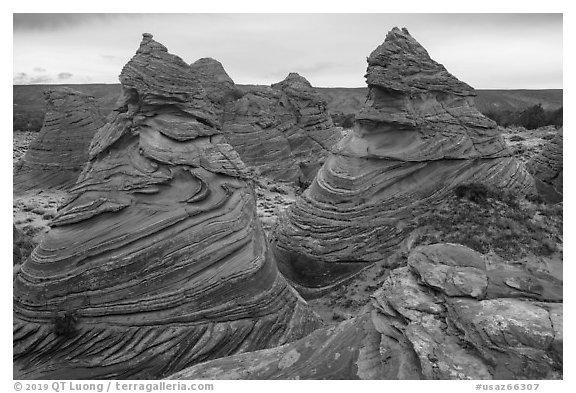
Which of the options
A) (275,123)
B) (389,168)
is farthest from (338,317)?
(275,123)

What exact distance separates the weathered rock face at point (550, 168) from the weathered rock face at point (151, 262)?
1594 cm

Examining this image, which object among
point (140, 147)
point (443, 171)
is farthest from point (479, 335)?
point (443, 171)

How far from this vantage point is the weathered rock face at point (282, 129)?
30047 millimetres

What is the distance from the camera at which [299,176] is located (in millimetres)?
30719

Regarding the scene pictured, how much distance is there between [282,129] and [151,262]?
2320cm

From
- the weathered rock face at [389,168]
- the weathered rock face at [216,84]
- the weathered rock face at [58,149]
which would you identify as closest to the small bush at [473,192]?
the weathered rock face at [389,168]

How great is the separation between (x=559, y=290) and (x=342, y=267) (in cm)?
890

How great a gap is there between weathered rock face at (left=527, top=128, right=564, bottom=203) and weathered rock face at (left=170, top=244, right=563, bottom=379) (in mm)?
16270

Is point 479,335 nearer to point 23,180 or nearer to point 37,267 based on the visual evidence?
point 37,267

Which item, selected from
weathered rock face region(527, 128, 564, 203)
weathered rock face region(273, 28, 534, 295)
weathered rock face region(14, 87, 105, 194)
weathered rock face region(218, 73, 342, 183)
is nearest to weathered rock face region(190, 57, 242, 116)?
weathered rock face region(218, 73, 342, 183)

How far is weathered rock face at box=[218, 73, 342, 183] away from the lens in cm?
3005

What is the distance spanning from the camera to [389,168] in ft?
48.4

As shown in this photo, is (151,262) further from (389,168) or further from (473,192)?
(473,192)

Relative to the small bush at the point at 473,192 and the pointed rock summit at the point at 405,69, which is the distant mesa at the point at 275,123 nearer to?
the pointed rock summit at the point at 405,69
